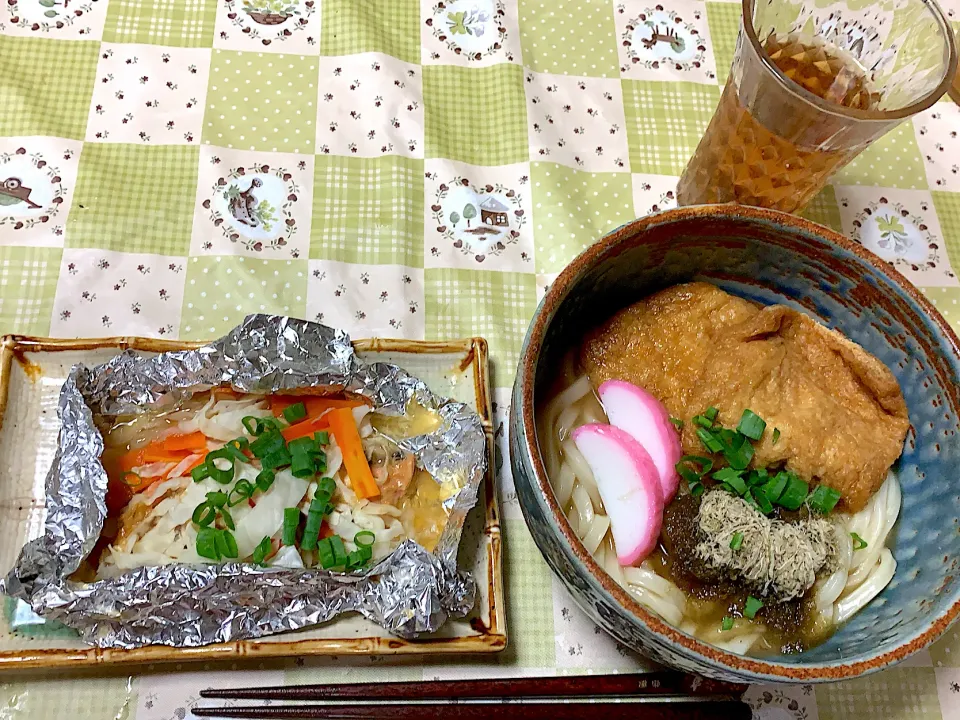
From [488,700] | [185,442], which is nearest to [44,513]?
[185,442]

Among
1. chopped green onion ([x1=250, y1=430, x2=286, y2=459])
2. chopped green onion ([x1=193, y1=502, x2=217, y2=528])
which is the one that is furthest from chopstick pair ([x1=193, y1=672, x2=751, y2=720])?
chopped green onion ([x1=250, y1=430, x2=286, y2=459])

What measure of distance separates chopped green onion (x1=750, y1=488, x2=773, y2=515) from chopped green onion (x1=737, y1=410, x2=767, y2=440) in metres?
0.07

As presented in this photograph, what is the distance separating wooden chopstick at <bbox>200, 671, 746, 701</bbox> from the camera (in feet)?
3.27

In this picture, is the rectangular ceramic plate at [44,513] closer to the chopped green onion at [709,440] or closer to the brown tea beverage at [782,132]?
the chopped green onion at [709,440]

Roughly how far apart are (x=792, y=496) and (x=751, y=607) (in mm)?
162

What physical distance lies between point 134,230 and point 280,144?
320 millimetres

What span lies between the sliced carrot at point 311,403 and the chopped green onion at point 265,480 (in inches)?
4.6

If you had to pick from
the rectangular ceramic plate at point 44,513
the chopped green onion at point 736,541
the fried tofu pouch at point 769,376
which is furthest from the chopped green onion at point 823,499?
the rectangular ceramic plate at point 44,513

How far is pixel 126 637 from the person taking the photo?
0.96 metres

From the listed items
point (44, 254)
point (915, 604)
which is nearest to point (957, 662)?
point (915, 604)

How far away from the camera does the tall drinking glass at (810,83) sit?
112 centimetres

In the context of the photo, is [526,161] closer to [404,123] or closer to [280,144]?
[404,123]

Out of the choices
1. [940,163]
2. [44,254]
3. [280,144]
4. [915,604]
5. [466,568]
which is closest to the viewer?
[915,604]

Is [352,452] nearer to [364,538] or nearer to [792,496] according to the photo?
[364,538]
